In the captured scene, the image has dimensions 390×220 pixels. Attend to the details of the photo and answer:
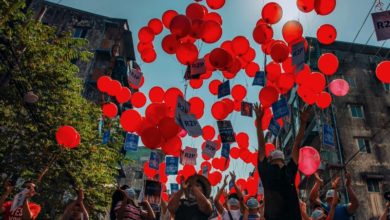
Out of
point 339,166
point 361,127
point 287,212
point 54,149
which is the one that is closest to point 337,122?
point 361,127

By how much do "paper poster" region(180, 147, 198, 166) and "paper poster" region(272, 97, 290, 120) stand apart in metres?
3.88

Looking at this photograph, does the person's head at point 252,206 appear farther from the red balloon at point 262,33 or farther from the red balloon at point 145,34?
the red balloon at point 145,34

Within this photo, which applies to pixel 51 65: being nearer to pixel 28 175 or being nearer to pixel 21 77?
pixel 21 77

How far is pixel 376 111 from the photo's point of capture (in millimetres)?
23344

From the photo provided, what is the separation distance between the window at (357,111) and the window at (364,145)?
186 centimetres

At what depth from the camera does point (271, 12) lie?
281 inches

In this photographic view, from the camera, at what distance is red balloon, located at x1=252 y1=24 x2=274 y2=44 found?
23.7 feet

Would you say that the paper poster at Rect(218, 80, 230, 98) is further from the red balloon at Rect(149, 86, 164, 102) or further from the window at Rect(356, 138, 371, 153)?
the window at Rect(356, 138, 371, 153)

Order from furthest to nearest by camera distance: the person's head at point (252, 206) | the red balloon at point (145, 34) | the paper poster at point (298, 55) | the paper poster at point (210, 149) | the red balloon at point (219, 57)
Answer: the paper poster at point (210, 149) < the red balloon at point (145, 34) < the red balloon at point (219, 57) < the paper poster at point (298, 55) < the person's head at point (252, 206)

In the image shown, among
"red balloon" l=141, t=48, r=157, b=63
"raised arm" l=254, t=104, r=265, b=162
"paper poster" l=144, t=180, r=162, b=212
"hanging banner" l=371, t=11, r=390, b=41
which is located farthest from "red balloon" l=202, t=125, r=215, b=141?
"raised arm" l=254, t=104, r=265, b=162

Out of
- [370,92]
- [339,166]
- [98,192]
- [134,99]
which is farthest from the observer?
[370,92]

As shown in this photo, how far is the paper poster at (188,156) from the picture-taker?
33.3 ft

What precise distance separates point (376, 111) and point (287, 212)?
23757 mm

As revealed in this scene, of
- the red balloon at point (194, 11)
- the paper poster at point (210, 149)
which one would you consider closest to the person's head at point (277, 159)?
the red balloon at point (194, 11)
